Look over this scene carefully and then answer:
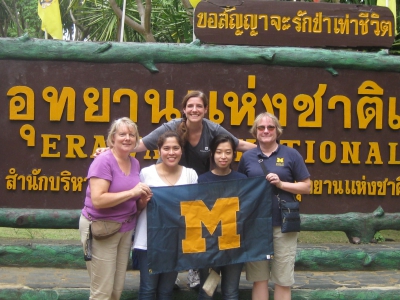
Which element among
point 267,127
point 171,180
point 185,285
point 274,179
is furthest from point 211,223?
point 185,285

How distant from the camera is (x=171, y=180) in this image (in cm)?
433

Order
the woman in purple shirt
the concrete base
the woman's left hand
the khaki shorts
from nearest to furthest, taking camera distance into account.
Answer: the woman in purple shirt → the woman's left hand → the khaki shorts → the concrete base

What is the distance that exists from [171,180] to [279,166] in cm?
80

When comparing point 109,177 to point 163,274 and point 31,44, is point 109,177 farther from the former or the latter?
point 31,44

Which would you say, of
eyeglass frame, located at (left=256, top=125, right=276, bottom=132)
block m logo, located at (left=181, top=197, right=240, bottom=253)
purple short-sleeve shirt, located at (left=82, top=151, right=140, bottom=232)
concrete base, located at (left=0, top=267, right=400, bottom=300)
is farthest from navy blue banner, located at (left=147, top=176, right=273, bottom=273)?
concrete base, located at (left=0, top=267, right=400, bottom=300)

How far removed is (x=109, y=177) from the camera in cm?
398

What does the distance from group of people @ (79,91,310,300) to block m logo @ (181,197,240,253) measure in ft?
0.58

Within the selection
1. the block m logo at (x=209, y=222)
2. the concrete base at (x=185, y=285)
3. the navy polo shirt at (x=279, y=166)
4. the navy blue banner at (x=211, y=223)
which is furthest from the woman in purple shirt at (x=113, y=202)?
the concrete base at (x=185, y=285)

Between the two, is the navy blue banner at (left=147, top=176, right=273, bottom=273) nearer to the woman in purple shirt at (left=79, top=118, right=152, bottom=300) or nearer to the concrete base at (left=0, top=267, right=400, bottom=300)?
the woman in purple shirt at (left=79, top=118, right=152, bottom=300)

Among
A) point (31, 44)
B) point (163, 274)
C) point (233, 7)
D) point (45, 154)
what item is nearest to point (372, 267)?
point (163, 274)

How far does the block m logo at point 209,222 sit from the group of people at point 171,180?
18 cm

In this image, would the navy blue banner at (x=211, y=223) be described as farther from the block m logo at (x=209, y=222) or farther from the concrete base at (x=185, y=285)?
the concrete base at (x=185, y=285)

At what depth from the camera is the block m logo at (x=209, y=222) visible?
14.5ft

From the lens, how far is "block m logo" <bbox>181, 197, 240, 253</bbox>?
14.5 feet
